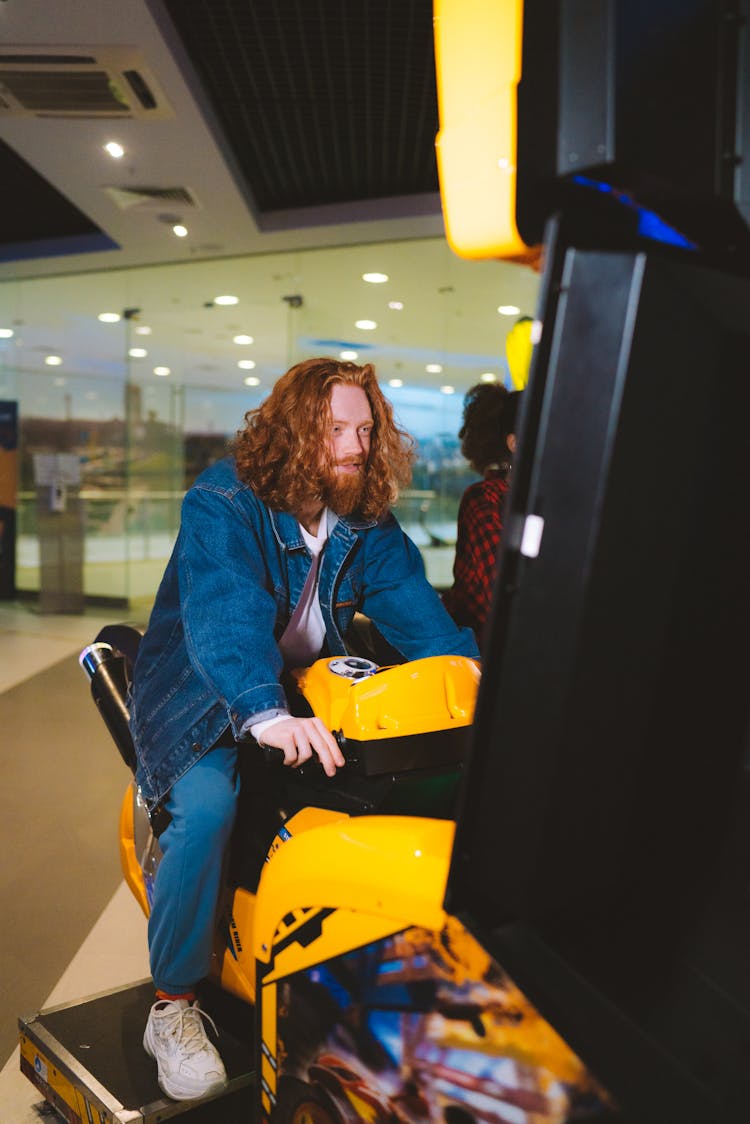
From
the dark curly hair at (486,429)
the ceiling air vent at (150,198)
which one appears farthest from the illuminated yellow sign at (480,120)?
the ceiling air vent at (150,198)

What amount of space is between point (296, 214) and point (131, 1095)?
5.97 metres

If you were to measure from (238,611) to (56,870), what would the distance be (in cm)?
178

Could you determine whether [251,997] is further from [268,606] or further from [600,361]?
[600,361]

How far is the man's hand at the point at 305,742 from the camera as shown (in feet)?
4.30

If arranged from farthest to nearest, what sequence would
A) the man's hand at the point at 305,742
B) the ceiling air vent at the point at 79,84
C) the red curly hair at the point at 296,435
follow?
1. the ceiling air vent at the point at 79,84
2. the red curly hair at the point at 296,435
3. the man's hand at the point at 305,742

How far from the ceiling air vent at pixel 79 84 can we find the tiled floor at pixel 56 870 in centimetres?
312

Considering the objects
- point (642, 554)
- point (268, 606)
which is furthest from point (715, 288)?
point (268, 606)

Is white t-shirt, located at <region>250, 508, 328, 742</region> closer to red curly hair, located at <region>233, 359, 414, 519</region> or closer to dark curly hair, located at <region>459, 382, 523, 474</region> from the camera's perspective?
red curly hair, located at <region>233, 359, 414, 519</region>

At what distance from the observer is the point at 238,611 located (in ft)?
4.82

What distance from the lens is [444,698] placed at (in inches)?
54.7

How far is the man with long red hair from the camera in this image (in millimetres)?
1462

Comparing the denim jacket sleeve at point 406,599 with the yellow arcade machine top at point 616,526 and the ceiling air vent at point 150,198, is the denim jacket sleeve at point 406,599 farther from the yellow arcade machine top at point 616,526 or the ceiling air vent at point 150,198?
the ceiling air vent at point 150,198

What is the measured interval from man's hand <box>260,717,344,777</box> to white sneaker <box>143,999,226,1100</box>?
62 cm

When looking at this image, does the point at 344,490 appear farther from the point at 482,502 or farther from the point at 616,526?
the point at 616,526
